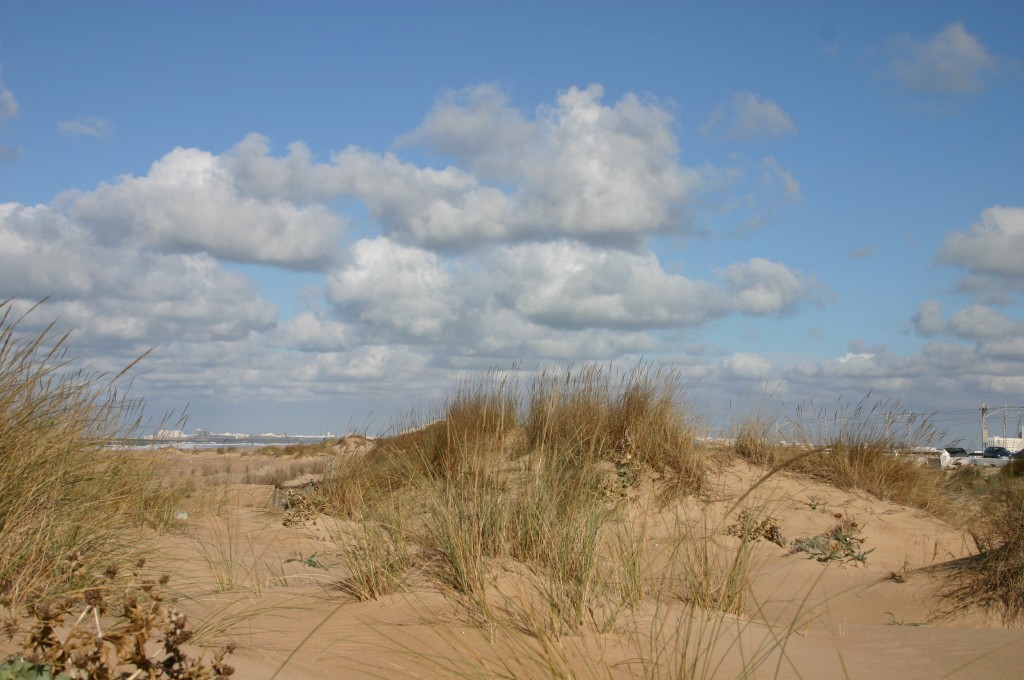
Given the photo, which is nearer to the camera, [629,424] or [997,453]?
[629,424]

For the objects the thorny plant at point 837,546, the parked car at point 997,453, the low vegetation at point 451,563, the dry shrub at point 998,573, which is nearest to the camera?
the low vegetation at point 451,563

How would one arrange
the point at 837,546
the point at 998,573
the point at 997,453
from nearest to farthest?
the point at 998,573 → the point at 837,546 → the point at 997,453

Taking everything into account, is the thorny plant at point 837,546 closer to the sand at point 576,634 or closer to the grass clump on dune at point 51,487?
the sand at point 576,634

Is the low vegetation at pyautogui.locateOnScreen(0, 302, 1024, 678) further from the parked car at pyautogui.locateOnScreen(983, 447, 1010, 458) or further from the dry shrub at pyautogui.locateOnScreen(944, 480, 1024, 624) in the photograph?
the parked car at pyautogui.locateOnScreen(983, 447, 1010, 458)

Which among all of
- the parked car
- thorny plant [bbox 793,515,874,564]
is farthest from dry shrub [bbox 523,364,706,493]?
the parked car

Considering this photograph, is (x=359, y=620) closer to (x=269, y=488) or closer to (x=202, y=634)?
(x=202, y=634)

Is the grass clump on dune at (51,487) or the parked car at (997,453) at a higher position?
the grass clump on dune at (51,487)

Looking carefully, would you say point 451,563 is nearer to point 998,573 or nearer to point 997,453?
point 998,573

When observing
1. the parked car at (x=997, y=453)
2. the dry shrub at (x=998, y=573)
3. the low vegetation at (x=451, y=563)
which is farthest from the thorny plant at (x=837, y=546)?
the parked car at (x=997, y=453)

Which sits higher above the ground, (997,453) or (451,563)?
(451,563)

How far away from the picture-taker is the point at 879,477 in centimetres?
1005

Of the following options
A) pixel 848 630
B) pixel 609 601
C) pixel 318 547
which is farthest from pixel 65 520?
pixel 848 630

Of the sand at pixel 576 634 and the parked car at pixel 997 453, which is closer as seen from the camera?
the sand at pixel 576 634

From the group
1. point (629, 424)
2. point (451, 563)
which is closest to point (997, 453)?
point (629, 424)
